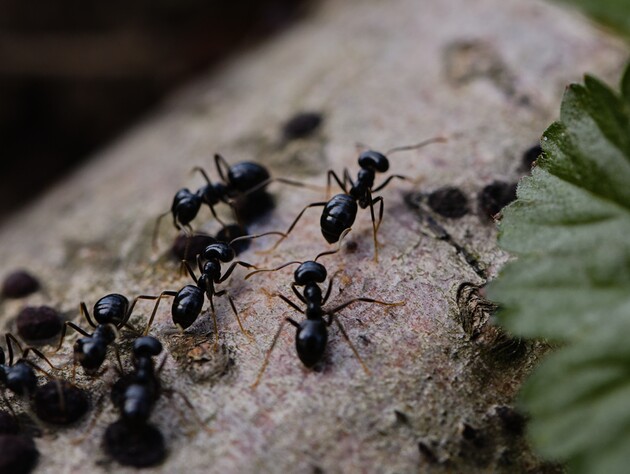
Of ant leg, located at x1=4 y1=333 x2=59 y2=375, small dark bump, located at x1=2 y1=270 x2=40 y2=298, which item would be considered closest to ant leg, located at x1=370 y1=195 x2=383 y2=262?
ant leg, located at x1=4 y1=333 x2=59 y2=375

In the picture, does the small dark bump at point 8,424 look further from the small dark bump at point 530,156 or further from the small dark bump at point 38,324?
the small dark bump at point 530,156

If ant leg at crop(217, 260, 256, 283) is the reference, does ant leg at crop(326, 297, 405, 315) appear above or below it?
above

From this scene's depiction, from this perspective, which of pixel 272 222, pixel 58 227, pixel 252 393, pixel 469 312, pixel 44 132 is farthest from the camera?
pixel 44 132

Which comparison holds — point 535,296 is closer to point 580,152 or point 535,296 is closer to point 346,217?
point 580,152

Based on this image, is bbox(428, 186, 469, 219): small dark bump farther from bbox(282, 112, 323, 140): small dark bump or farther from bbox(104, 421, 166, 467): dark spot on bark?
bbox(104, 421, 166, 467): dark spot on bark

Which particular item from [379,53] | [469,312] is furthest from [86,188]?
[469,312]
